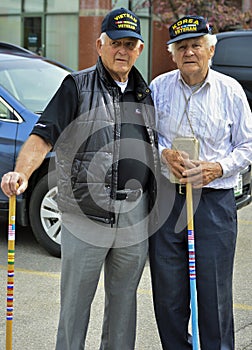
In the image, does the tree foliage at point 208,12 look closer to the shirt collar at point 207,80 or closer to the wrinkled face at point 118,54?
the shirt collar at point 207,80

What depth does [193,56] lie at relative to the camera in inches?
150

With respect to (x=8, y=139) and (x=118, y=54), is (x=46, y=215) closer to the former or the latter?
(x=8, y=139)

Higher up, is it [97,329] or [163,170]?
[163,170]

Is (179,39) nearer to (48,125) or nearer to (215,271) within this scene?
(48,125)

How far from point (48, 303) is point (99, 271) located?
1787mm

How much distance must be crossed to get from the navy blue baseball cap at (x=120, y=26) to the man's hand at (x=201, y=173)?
2.44 ft

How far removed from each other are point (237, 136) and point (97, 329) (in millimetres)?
1903

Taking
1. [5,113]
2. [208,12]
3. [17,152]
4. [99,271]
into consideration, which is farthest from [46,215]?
[208,12]

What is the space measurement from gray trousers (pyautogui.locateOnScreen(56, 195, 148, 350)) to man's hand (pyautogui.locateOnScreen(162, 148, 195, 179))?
24 centimetres

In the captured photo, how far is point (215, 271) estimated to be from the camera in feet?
13.0

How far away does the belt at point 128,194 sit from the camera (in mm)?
3744

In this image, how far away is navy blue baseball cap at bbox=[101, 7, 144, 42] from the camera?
144 inches

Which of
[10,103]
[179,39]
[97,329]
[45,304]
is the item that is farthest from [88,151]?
[10,103]

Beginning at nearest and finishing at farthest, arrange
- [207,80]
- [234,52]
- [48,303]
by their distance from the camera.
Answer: [207,80]
[48,303]
[234,52]
